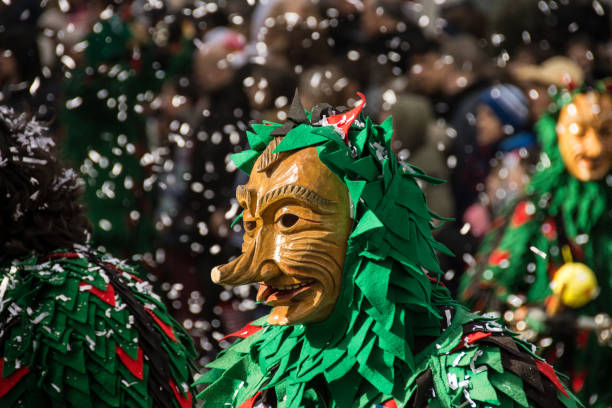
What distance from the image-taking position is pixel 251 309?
4477 millimetres

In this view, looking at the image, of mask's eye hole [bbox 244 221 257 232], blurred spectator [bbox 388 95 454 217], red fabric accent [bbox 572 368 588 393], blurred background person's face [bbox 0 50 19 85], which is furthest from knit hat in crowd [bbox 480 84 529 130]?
mask's eye hole [bbox 244 221 257 232]

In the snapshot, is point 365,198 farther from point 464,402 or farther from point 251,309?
point 251,309

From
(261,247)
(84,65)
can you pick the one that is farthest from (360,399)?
(84,65)

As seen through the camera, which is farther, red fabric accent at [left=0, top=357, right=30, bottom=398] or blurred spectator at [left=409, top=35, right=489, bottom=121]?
blurred spectator at [left=409, top=35, right=489, bottom=121]

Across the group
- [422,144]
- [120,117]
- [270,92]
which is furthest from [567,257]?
[120,117]

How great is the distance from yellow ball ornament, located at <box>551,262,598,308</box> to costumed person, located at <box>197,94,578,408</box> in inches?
77.5

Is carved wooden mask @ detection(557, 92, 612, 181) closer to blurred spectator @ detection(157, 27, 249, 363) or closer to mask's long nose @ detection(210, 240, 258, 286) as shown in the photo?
blurred spectator @ detection(157, 27, 249, 363)

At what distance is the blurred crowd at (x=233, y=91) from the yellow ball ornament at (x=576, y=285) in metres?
0.71

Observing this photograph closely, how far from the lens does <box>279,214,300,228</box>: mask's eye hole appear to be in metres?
1.82

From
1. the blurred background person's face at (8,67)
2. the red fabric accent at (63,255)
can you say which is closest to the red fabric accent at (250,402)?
the red fabric accent at (63,255)

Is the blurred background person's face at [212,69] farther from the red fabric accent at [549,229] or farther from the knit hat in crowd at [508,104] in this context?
the red fabric accent at [549,229]

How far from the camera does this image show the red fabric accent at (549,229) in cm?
380

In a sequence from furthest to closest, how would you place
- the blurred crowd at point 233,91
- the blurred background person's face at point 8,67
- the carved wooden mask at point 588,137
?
the blurred background person's face at point 8,67 < the blurred crowd at point 233,91 < the carved wooden mask at point 588,137

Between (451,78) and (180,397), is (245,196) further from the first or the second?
(451,78)
